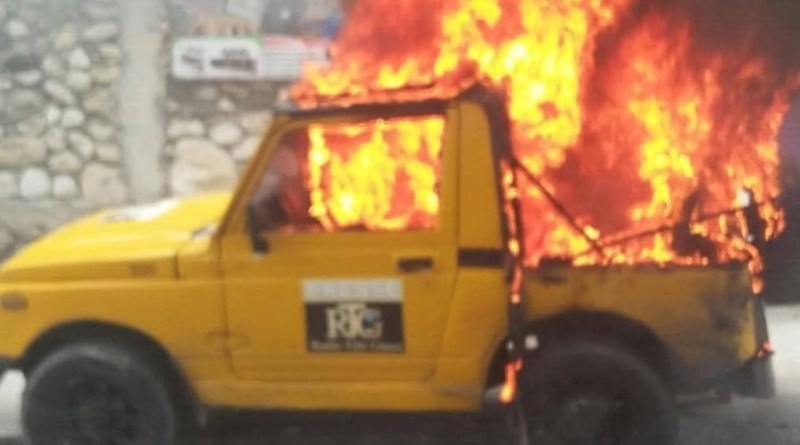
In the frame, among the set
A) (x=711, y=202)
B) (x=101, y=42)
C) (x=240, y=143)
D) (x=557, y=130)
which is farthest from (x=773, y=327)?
(x=101, y=42)

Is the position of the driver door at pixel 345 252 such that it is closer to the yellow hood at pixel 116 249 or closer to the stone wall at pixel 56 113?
the yellow hood at pixel 116 249

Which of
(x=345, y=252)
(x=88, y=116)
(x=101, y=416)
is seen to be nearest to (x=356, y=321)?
(x=345, y=252)

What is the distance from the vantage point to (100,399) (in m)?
4.93

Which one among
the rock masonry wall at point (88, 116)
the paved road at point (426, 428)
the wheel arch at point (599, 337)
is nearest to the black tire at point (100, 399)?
the paved road at point (426, 428)

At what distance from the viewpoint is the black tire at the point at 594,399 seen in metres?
4.64

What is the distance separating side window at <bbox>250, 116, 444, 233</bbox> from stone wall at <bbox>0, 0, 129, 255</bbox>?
12.9ft

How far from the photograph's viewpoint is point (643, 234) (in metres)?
4.76

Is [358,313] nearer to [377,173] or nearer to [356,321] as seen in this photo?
[356,321]

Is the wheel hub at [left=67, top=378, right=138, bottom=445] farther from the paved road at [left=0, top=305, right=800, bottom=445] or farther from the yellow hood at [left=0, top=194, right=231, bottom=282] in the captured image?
the paved road at [left=0, top=305, right=800, bottom=445]

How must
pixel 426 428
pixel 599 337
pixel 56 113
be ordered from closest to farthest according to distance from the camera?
1. pixel 599 337
2. pixel 426 428
3. pixel 56 113

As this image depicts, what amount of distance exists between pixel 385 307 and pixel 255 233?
0.66 metres

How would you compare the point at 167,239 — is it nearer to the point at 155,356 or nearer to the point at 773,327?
the point at 155,356

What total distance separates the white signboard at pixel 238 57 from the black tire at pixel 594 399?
13.7 ft

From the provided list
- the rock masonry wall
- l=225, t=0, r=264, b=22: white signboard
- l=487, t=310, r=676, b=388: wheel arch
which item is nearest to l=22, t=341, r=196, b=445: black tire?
l=487, t=310, r=676, b=388: wheel arch
